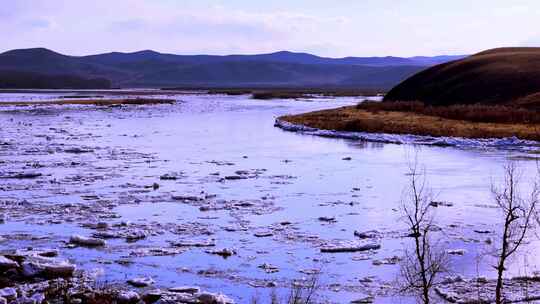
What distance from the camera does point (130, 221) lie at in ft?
47.8

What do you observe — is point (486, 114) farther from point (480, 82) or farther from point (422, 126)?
point (480, 82)

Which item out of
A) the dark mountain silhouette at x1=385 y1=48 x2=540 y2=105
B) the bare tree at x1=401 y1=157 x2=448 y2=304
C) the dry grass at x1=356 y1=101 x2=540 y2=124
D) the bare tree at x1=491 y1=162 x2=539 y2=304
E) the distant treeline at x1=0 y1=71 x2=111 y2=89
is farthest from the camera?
the distant treeline at x1=0 y1=71 x2=111 y2=89

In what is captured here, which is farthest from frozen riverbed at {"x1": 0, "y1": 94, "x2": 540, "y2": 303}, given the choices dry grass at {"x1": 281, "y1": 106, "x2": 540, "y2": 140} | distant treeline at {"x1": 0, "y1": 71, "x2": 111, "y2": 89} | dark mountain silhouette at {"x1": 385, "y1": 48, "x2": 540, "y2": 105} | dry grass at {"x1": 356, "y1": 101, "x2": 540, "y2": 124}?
distant treeline at {"x1": 0, "y1": 71, "x2": 111, "y2": 89}

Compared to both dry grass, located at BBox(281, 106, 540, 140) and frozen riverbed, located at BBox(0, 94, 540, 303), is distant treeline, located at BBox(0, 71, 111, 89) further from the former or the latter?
frozen riverbed, located at BBox(0, 94, 540, 303)

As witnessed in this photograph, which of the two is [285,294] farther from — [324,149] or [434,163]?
[324,149]

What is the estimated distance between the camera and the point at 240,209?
1603 centimetres

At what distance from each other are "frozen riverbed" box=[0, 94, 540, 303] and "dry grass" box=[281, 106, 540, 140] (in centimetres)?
506

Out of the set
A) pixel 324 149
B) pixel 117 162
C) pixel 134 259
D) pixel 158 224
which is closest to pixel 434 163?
pixel 324 149

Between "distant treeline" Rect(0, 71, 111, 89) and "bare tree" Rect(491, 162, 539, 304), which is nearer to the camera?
"bare tree" Rect(491, 162, 539, 304)

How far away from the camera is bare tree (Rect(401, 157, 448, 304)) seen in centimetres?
763

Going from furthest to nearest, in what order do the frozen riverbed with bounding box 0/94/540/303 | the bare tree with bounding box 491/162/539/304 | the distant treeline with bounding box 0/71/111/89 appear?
the distant treeline with bounding box 0/71/111/89 < the frozen riverbed with bounding box 0/94/540/303 < the bare tree with bounding box 491/162/539/304

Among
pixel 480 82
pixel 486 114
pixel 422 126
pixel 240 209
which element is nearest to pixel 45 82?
pixel 480 82

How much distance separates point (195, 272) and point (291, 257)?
6.00ft

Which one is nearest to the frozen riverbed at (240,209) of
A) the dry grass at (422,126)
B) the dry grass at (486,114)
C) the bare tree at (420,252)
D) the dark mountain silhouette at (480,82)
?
the bare tree at (420,252)
